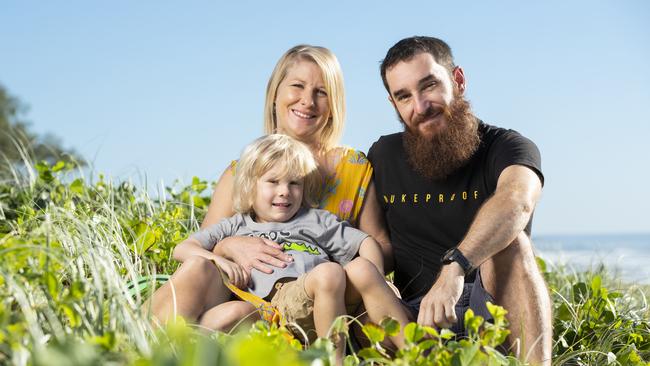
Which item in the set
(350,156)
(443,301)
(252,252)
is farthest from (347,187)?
(443,301)

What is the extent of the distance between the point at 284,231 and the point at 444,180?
0.82 m

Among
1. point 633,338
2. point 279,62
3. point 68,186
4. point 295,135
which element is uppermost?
point 279,62

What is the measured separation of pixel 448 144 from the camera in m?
3.19

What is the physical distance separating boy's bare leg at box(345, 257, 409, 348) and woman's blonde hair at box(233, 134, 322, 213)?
2.18ft

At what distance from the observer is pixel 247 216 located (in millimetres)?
3139

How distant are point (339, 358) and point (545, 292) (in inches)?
39.9

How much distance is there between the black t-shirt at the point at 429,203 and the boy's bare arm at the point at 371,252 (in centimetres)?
37

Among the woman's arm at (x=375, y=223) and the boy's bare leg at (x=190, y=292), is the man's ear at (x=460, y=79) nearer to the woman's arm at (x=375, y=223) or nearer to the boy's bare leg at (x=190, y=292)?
the woman's arm at (x=375, y=223)

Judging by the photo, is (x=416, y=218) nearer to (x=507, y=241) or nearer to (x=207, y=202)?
(x=507, y=241)

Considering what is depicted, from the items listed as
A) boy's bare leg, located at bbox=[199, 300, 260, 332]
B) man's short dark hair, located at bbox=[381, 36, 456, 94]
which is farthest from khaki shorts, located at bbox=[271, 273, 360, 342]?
man's short dark hair, located at bbox=[381, 36, 456, 94]

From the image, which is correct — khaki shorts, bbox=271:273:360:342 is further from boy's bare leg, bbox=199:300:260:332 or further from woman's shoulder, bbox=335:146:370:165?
woman's shoulder, bbox=335:146:370:165

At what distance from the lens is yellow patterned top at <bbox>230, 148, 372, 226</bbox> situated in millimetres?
3307

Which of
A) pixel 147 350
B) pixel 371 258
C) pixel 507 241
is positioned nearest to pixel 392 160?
pixel 371 258

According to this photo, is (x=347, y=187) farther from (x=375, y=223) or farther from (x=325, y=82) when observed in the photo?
(x=325, y=82)
